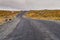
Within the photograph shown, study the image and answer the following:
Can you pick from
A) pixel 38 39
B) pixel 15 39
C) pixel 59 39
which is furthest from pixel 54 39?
pixel 15 39

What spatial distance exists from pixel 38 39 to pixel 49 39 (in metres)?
1.03

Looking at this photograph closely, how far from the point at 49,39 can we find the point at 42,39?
66 cm

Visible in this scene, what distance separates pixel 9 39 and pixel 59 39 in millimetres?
5053

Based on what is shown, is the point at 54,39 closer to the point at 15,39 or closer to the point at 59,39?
the point at 59,39

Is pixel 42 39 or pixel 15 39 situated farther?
pixel 15 39

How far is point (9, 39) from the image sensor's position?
59.3 feet

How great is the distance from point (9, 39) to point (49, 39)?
13.6 ft

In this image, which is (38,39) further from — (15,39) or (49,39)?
(15,39)

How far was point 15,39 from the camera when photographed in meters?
17.9

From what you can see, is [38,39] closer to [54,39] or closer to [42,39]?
[42,39]

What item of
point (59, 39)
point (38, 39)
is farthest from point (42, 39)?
point (59, 39)

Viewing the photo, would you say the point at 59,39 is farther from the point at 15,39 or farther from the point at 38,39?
the point at 15,39

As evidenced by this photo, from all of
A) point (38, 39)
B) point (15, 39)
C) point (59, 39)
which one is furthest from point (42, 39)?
point (15, 39)

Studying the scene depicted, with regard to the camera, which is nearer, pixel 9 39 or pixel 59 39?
pixel 59 39
